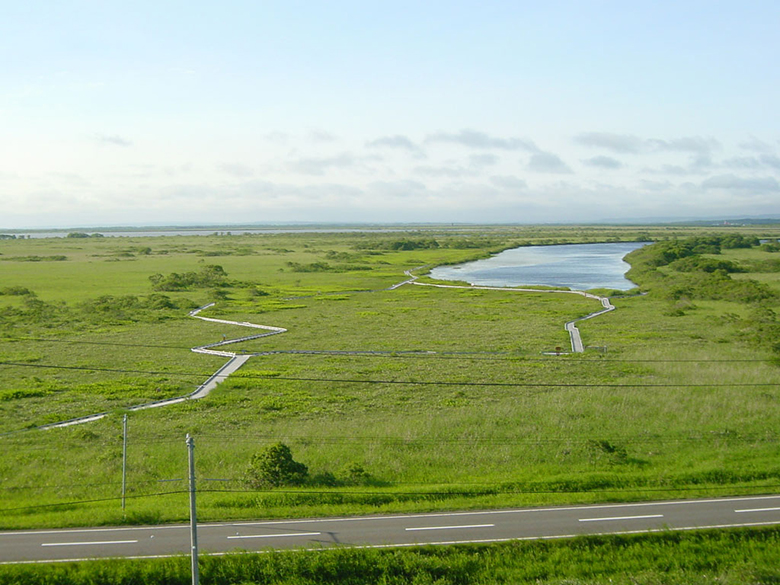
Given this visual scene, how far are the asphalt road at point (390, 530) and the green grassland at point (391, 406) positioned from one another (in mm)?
1070

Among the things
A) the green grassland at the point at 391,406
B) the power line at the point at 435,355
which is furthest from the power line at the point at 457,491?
the power line at the point at 435,355

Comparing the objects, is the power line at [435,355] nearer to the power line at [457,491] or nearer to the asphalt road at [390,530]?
the power line at [457,491]

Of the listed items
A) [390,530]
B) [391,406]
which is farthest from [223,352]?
[390,530]

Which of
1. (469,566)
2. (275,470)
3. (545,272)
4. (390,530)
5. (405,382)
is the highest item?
(545,272)

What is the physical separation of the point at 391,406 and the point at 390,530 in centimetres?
1908

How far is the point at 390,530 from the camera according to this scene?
24625mm

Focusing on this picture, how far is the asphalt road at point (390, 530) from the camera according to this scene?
2308 centimetres

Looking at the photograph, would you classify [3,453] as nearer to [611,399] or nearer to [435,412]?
[435,412]

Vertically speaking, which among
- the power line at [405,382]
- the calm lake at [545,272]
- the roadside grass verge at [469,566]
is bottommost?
the roadside grass verge at [469,566]

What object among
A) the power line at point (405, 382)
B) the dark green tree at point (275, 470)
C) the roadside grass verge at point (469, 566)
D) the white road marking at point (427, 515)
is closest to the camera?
the roadside grass verge at point (469, 566)

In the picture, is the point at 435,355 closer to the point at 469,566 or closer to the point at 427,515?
the point at 427,515

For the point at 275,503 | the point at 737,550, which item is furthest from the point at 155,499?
the point at 737,550

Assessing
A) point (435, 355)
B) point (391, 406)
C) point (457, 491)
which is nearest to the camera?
point (457, 491)

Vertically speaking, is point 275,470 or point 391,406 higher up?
point 275,470
